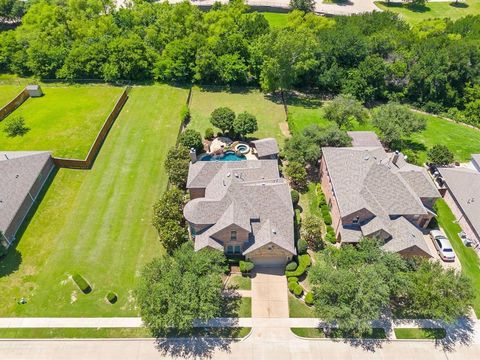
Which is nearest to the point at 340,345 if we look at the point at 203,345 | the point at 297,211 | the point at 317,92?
the point at 203,345

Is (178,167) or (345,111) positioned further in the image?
(345,111)

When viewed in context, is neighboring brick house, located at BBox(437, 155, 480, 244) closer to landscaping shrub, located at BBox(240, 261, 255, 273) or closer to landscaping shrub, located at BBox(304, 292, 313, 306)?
landscaping shrub, located at BBox(304, 292, 313, 306)

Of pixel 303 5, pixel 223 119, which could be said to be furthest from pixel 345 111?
pixel 303 5

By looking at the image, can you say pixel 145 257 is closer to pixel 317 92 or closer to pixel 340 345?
pixel 340 345

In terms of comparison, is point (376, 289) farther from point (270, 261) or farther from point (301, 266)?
point (270, 261)

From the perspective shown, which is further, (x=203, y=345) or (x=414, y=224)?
(x=414, y=224)
